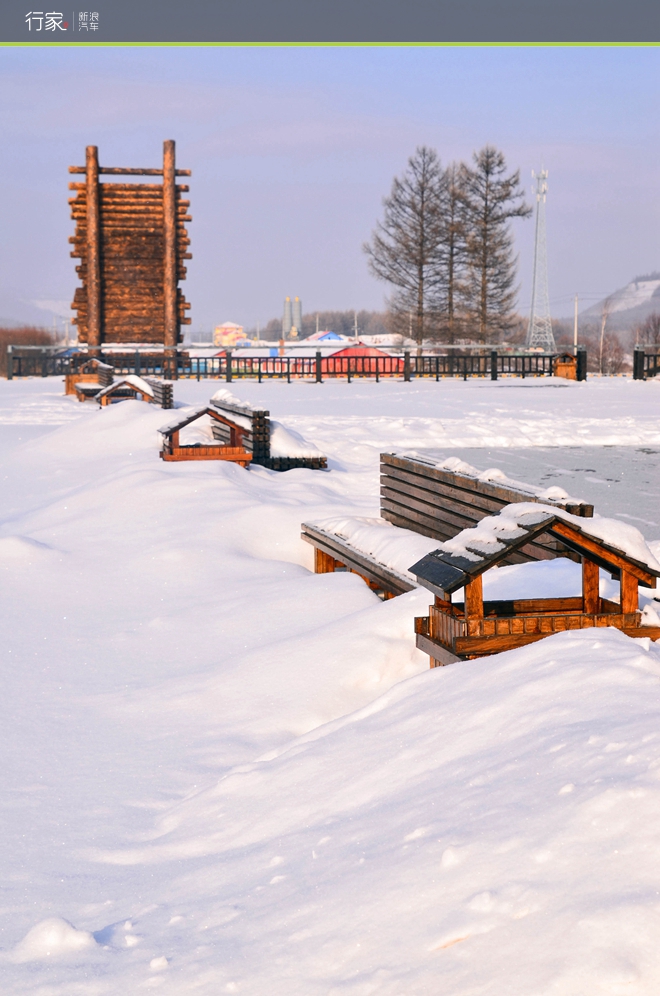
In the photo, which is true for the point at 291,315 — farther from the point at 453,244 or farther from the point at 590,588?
the point at 590,588

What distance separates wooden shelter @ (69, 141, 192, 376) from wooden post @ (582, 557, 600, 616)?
27.4 meters

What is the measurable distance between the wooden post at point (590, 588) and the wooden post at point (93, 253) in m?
27.4

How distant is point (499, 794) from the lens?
2.97m

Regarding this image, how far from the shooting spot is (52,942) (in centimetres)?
291

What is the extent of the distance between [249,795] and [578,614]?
1.67 m

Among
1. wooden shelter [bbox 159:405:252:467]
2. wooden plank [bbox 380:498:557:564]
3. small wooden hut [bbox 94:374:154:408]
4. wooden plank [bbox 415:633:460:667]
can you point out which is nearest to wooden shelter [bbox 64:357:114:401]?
small wooden hut [bbox 94:374:154:408]

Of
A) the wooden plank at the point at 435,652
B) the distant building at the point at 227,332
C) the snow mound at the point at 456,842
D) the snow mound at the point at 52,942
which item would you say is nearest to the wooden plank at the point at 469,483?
the wooden plank at the point at 435,652

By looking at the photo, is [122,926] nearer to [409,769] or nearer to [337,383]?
[409,769]

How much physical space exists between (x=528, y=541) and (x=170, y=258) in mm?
28972

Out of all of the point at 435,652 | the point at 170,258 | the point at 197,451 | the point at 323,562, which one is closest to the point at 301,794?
the point at 435,652

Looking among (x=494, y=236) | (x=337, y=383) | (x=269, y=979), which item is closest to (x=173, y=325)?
(x=337, y=383)

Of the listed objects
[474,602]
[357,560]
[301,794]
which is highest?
[474,602]

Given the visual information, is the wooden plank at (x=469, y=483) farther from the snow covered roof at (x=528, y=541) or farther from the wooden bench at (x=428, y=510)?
the snow covered roof at (x=528, y=541)

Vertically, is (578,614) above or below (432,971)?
above
